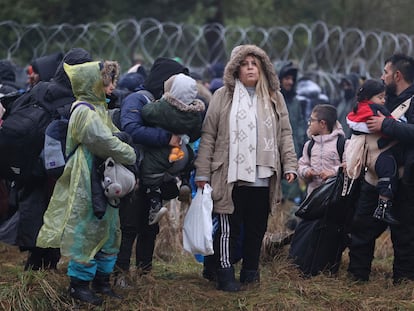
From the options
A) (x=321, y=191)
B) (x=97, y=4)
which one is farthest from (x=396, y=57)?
(x=97, y=4)

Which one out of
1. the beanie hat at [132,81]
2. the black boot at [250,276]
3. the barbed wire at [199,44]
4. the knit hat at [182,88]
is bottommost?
the barbed wire at [199,44]

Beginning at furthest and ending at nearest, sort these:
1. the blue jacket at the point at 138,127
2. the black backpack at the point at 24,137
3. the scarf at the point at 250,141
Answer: the scarf at the point at 250,141, the blue jacket at the point at 138,127, the black backpack at the point at 24,137

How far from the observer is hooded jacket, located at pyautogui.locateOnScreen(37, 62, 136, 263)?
16.4 ft

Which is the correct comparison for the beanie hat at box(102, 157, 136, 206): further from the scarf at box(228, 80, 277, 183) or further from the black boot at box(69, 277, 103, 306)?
the scarf at box(228, 80, 277, 183)

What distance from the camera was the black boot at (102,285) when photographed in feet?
17.9

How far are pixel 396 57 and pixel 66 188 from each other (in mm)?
2915

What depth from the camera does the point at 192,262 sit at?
723 cm

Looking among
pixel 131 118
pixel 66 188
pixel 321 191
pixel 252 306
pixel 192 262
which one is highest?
pixel 131 118

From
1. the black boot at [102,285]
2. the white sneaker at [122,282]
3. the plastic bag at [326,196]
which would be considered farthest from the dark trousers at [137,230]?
the plastic bag at [326,196]

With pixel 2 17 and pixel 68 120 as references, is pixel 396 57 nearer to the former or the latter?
pixel 68 120

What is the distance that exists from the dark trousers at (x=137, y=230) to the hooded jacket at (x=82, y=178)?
43 centimetres

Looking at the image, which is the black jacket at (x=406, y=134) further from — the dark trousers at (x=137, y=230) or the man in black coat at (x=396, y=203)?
the dark trousers at (x=137, y=230)

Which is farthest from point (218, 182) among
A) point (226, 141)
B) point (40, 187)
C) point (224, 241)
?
point (40, 187)

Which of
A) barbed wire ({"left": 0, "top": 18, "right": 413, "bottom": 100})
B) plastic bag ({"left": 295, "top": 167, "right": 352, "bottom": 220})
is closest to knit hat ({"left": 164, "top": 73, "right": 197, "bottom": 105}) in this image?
plastic bag ({"left": 295, "top": 167, "right": 352, "bottom": 220})
